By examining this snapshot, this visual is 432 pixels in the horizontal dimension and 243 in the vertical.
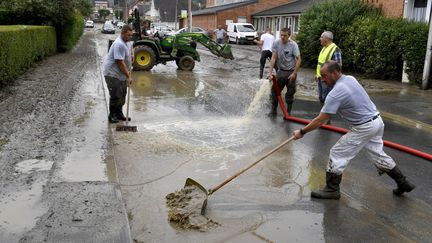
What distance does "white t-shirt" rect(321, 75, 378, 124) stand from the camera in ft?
16.9

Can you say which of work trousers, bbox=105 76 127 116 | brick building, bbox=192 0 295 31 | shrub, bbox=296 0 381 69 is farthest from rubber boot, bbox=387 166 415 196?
brick building, bbox=192 0 295 31

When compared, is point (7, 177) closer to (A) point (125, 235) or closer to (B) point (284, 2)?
(A) point (125, 235)

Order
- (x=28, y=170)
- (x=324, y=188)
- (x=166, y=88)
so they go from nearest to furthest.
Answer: (x=324, y=188)
(x=28, y=170)
(x=166, y=88)

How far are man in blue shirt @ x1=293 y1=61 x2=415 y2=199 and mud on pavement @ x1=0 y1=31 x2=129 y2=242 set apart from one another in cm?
230

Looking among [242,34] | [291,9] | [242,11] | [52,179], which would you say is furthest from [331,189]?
[242,11]

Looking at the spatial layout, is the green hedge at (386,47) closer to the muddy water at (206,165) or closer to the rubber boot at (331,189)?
the muddy water at (206,165)

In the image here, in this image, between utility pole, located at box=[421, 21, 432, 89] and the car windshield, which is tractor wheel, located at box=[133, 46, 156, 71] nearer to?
utility pole, located at box=[421, 21, 432, 89]

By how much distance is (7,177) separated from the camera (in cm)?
563

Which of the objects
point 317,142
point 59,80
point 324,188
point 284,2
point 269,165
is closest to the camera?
point 324,188

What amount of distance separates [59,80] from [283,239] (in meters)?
12.0

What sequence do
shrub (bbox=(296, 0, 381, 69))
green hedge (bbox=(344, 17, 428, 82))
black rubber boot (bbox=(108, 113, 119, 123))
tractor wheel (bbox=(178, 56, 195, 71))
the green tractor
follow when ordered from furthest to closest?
shrub (bbox=(296, 0, 381, 69))
tractor wheel (bbox=(178, 56, 195, 71))
the green tractor
green hedge (bbox=(344, 17, 428, 82))
black rubber boot (bbox=(108, 113, 119, 123))

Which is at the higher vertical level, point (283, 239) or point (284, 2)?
point (284, 2)

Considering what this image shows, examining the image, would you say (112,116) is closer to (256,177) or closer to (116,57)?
(116,57)

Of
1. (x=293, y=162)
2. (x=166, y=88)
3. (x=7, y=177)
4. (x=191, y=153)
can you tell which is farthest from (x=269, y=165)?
(x=166, y=88)
